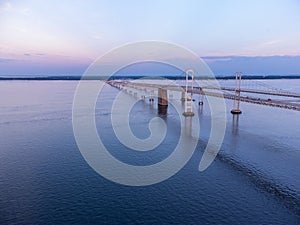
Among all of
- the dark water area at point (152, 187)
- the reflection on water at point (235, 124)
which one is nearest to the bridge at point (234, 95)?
the reflection on water at point (235, 124)

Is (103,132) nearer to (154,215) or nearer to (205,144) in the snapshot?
(205,144)

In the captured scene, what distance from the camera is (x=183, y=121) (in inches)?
1089

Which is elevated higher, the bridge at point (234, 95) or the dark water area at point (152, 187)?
the bridge at point (234, 95)

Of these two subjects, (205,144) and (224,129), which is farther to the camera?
(224,129)

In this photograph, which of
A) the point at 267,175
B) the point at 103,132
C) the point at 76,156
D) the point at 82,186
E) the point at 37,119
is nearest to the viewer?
the point at 82,186

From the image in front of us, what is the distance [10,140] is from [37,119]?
325 inches

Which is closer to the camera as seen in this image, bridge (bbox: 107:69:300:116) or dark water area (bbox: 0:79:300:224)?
dark water area (bbox: 0:79:300:224)

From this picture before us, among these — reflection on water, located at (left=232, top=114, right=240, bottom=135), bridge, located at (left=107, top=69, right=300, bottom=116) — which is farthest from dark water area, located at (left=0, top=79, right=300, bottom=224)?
bridge, located at (left=107, top=69, right=300, bottom=116)

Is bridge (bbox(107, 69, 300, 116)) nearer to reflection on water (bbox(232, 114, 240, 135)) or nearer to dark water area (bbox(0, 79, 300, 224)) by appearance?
reflection on water (bbox(232, 114, 240, 135))

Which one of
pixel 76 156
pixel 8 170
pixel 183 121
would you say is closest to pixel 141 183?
pixel 76 156

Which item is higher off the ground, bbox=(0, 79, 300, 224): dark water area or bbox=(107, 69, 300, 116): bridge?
bbox=(107, 69, 300, 116): bridge

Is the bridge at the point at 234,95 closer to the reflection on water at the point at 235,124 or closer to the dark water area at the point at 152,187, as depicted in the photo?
the reflection on water at the point at 235,124

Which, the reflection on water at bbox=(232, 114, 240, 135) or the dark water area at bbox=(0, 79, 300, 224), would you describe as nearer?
the dark water area at bbox=(0, 79, 300, 224)

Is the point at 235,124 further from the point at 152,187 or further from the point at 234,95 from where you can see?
the point at 152,187
